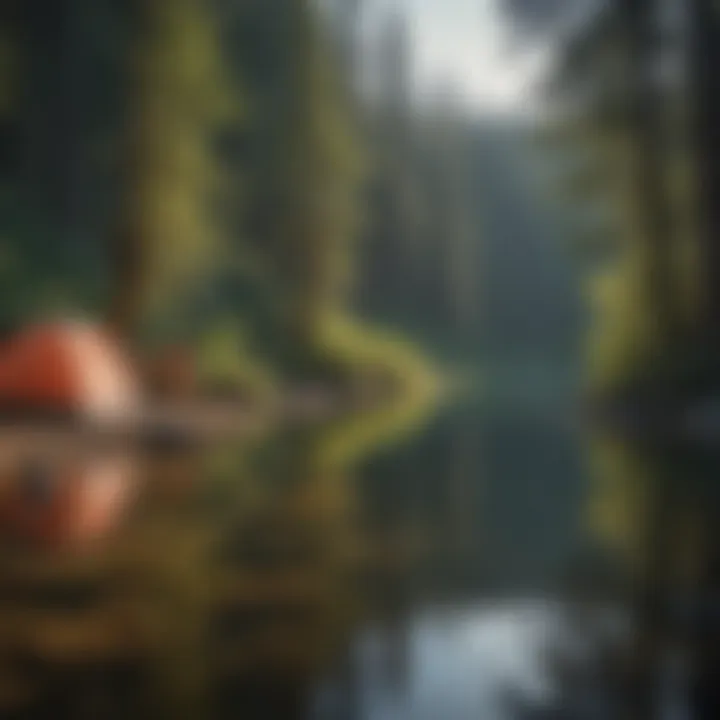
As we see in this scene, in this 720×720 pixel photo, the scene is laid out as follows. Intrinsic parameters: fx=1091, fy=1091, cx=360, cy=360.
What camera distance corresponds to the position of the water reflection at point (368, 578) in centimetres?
147

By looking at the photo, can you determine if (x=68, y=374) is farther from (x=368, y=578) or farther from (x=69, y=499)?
(x=368, y=578)

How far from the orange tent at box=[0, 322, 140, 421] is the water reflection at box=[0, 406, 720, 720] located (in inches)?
3.9

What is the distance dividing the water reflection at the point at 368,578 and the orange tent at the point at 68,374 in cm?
10

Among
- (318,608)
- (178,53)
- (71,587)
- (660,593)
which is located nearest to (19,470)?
(71,587)

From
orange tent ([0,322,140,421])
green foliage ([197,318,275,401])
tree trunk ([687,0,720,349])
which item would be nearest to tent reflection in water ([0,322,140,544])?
orange tent ([0,322,140,421])

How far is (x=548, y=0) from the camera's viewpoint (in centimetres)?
207

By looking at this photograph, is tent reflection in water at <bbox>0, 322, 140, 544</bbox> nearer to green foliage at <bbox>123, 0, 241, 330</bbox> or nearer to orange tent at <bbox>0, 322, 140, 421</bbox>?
orange tent at <bbox>0, 322, 140, 421</bbox>

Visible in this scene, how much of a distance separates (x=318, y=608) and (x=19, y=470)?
68cm

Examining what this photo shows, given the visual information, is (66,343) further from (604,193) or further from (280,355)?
(604,193)

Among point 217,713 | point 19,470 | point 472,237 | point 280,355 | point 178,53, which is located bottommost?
point 217,713

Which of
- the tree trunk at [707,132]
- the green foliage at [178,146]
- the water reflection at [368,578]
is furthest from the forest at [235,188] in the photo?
the tree trunk at [707,132]

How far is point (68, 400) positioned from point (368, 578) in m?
0.74

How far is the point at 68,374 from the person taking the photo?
2102 mm

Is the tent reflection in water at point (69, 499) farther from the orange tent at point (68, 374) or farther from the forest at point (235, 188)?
the forest at point (235, 188)
